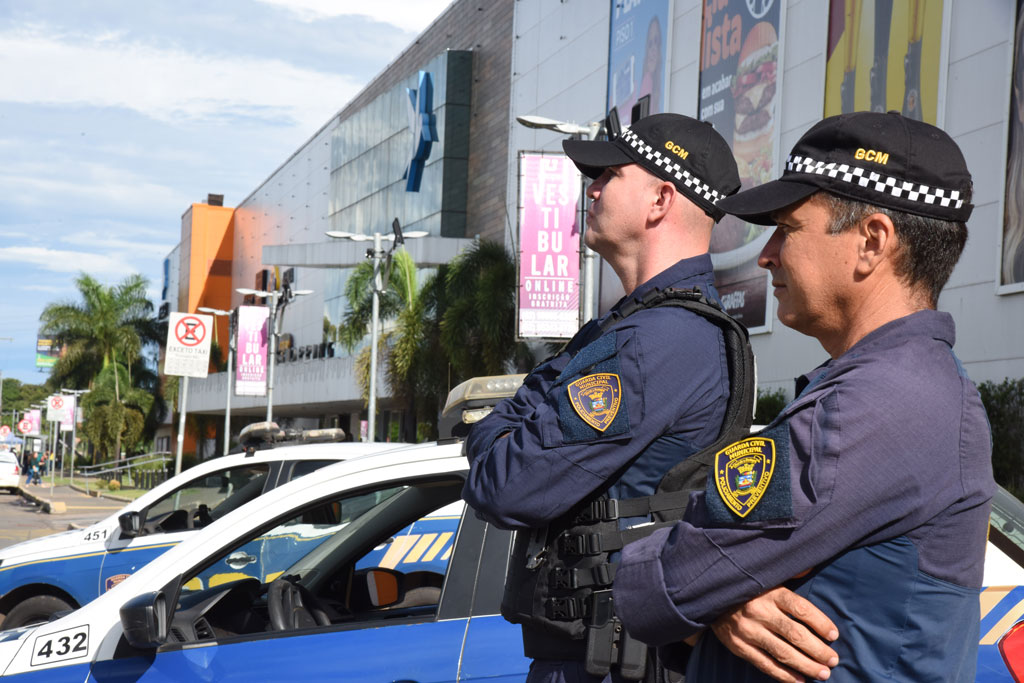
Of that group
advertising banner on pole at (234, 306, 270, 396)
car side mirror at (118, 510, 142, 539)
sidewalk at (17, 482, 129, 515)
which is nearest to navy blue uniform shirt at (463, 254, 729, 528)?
car side mirror at (118, 510, 142, 539)

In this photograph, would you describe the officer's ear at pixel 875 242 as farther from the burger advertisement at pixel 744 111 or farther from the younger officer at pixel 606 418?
the burger advertisement at pixel 744 111

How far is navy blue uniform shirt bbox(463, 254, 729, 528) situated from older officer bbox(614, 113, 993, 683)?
1.59 feet

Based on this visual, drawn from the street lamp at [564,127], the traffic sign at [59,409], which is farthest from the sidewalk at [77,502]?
the street lamp at [564,127]

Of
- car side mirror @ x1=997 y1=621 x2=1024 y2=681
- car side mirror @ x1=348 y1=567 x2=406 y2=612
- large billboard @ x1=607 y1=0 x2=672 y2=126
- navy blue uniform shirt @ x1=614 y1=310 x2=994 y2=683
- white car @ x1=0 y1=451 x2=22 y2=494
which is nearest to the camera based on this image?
navy blue uniform shirt @ x1=614 y1=310 x2=994 y2=683

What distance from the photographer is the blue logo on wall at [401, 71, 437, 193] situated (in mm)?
42169

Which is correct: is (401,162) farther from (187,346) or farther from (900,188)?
(900,188)

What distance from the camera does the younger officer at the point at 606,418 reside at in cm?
216

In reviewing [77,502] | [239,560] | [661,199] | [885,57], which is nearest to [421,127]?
[77,502]

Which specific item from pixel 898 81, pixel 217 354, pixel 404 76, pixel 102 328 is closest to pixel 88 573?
pixel 898 81

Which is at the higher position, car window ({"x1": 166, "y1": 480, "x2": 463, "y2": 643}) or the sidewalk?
car window ({"x1": 166, "y1": 480, "x2": 463, "y2": 643})

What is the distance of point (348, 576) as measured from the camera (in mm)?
4527

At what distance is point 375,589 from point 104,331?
68451 mm

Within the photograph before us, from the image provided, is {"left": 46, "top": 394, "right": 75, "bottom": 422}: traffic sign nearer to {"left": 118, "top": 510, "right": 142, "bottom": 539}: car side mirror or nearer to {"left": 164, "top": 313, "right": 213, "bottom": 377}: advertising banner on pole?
{"left": 164, "top": 313, "right": 213, "bottom": 377}: advertising banner on pole

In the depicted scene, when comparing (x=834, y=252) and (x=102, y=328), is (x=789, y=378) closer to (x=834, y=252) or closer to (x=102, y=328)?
(x=834, y=252)
